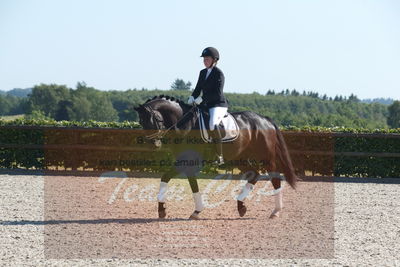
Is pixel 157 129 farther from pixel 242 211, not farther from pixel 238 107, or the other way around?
pixel 238 107

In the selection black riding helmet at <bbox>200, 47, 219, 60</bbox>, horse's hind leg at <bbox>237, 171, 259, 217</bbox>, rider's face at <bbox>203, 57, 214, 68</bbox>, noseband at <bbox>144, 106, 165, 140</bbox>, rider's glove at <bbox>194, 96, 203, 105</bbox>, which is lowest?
horse's hind leg at <bbox>237, 171, 259, 217</bbox>

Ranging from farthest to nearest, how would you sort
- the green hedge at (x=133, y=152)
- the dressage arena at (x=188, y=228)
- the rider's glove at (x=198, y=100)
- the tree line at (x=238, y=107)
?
the tree line at (x=238, y=107)
the green hedge at (x=133, y=152)
the rider's glove at (x=198, y=100)
the dressage arena at (x=188, y=228)

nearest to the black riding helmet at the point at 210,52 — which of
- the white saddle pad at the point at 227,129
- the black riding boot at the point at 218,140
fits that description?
the white saddle pad at the point at 227,129

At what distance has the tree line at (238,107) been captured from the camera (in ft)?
338

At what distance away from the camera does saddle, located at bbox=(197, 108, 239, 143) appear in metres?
9.56

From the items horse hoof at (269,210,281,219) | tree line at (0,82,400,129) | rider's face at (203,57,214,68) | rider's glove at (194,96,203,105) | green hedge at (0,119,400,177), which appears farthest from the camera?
tree line at (0,82,400,129)

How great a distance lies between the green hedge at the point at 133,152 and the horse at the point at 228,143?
23.8ft

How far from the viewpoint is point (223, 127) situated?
9797 millimetres

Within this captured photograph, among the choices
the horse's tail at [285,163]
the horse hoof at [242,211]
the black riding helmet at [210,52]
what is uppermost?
the black riding helmet at [210,52]

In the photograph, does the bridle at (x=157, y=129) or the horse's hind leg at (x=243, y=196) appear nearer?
the bridle at (x=157, y=129)

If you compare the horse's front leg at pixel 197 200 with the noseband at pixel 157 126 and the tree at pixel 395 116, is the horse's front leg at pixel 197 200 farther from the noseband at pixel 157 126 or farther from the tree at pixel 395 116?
the tree at pixel 395 116

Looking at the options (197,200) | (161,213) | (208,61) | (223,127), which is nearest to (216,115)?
(223,127)

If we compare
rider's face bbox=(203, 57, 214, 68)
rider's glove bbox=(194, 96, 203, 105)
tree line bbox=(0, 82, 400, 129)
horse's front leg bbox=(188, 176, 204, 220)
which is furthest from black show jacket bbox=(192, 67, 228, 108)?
tree line bbox=(0, 82, 400, 129)

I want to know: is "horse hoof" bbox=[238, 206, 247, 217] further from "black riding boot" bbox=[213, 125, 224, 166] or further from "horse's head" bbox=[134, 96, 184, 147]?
"horse's head" bbox=[134, 96, 184, 147]
